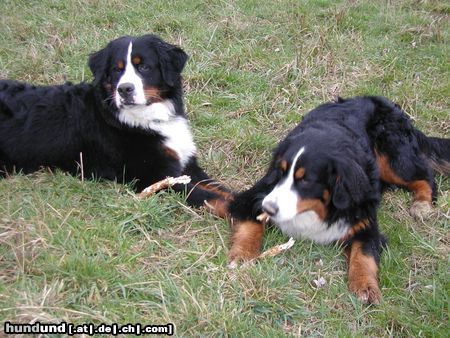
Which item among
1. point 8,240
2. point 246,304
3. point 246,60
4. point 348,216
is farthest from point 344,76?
point 8,240

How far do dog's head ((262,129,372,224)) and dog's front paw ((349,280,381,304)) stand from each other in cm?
45

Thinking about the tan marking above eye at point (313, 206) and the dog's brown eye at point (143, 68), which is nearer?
the tan marking above eye at point (313, 206)

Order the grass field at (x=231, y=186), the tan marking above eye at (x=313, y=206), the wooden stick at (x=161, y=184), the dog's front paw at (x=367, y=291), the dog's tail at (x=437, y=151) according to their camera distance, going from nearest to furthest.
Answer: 1. the grass field at (x=231, y=186)
2. the dog's front paw at (x=367, y=291)
3. the tan marking above eye at (x=313, y=206)
4. the wooden stick at (x=161, y=184)
5. the dog's tail at (x=437, y=151)

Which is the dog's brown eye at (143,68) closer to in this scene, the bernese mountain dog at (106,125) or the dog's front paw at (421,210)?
the bernese mountain dog at (106,125)

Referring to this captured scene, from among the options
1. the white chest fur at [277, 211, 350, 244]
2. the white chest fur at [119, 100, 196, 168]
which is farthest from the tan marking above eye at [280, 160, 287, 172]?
the white chest fur at [119, 100, 196, 168]

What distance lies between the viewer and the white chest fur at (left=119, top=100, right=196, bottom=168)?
380cm

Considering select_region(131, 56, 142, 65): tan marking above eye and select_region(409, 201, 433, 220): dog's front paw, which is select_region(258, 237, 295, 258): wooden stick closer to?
select_region(409, 201, 433, 220): dog's front paw

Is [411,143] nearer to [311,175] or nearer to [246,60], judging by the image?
[311,175]

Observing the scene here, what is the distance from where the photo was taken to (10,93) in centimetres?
387

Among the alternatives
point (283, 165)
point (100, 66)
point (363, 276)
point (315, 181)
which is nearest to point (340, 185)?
point (315, 181)

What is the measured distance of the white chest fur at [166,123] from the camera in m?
3.80

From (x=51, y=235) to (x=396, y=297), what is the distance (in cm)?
201

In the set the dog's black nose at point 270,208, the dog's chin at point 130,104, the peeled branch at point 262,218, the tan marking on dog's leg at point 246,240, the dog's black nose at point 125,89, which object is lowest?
the tan marking on dog's leg at point 246,240

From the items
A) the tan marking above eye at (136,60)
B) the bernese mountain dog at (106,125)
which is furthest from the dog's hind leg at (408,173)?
the tan marking above eye at (136,60)
